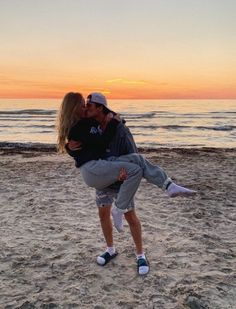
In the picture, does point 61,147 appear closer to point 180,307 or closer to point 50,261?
point 50,261

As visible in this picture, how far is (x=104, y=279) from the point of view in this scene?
4195 mm

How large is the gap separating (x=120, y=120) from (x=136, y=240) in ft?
4.64

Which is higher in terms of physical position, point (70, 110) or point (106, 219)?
point (70, 110)

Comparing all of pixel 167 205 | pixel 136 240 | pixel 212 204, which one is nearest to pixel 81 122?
pixel 136 240

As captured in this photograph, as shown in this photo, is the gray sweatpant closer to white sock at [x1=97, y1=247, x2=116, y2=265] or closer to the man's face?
the man's face

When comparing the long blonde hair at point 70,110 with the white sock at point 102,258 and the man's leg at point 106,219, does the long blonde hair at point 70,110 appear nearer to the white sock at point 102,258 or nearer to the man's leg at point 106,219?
the man's leg at point 106,219

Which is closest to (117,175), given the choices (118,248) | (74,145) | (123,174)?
(123,174)

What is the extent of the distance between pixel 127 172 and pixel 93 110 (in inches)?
28.5

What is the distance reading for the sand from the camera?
383cm

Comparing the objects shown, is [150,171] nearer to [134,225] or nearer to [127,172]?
[127,172]

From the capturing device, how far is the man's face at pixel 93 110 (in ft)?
12.6

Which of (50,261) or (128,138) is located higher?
(128,138)

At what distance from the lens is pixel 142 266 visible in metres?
4.30

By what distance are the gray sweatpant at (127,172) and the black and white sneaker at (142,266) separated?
830mm
